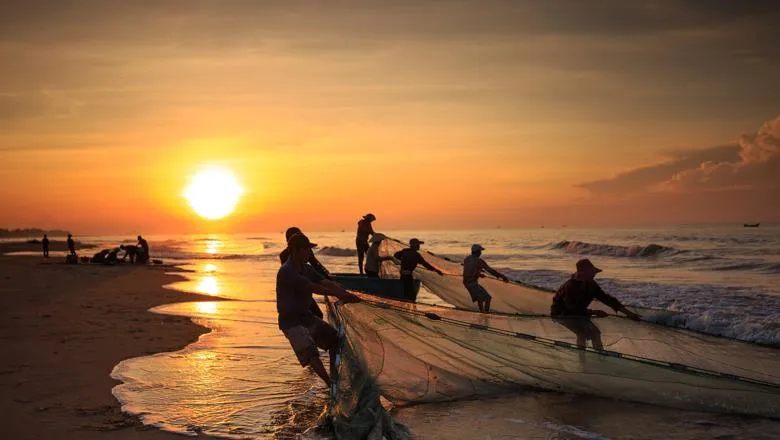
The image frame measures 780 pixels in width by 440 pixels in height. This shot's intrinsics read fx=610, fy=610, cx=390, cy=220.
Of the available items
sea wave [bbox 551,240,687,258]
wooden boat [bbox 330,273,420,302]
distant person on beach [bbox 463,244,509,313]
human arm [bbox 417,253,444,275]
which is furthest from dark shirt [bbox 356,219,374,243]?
sea wave [bbox 551,240,687,258]

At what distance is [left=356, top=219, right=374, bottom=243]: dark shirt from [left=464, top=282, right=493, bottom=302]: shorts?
14.1ft

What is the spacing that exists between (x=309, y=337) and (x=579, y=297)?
3786mm

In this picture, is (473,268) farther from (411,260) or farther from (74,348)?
(74,348)

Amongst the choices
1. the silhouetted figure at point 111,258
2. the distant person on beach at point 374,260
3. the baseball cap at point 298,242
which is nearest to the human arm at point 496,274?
the distant person on beach at point 374,260

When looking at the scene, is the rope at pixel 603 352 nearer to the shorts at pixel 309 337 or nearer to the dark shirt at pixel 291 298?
the shorts at pixel 309 337

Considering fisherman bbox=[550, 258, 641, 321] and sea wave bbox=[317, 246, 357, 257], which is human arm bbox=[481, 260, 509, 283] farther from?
sea wave bbox=[317, 246, 357, 257]

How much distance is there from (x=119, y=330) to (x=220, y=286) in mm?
11077

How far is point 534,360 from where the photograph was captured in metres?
6.89

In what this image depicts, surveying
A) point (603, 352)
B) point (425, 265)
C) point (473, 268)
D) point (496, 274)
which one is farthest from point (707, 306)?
point (603, 352)

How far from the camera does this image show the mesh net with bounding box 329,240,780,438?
6363mm

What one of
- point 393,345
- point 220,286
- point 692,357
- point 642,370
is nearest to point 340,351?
point 393,345

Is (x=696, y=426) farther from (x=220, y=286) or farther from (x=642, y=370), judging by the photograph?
(x=220, y=286)

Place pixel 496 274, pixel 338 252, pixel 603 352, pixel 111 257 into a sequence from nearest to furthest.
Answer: pixel 603 352 → pixel 496 274 → pixel 111 257 → pixel 338 252

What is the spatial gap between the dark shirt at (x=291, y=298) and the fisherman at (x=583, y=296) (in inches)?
145
